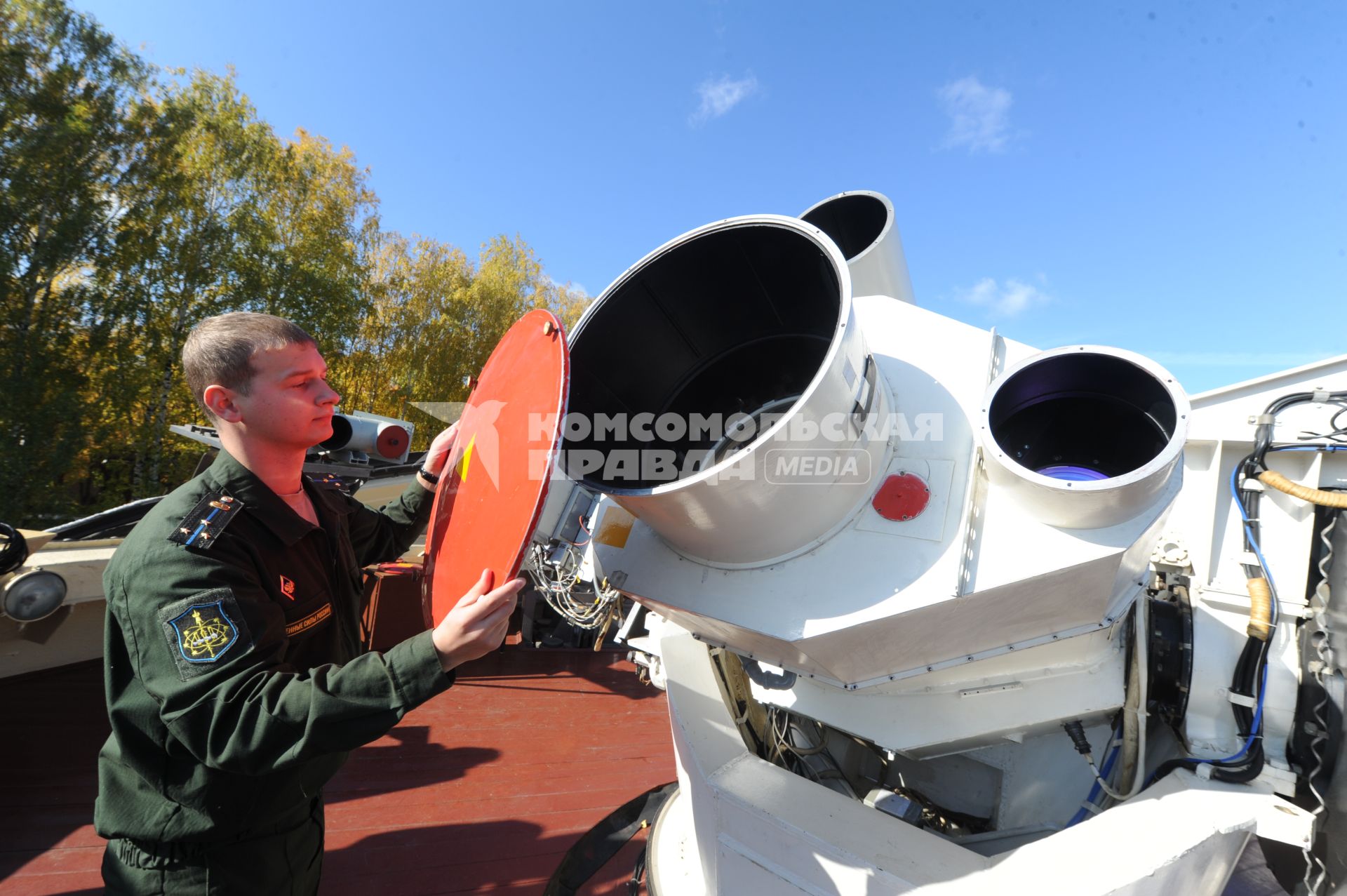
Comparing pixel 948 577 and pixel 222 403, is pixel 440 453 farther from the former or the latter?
pixel 948 577

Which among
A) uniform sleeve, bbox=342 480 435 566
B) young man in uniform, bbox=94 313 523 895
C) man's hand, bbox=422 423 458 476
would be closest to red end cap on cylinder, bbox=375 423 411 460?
uniform sleeve, bbox=342 480 435 566

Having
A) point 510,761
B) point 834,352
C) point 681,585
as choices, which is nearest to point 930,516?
point 834,352

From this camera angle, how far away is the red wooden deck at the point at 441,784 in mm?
2904

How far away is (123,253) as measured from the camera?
40.9 feet

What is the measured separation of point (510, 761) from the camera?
4.07 m

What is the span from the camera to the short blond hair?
1.49m

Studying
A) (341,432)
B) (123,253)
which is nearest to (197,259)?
(123,253)

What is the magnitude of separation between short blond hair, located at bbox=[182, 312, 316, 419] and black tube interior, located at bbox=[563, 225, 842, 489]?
0.84 metres

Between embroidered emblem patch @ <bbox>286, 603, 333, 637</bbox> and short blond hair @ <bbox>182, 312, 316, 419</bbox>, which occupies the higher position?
short blond hair @ <bbox>182, 312, 316, 419</bbox>

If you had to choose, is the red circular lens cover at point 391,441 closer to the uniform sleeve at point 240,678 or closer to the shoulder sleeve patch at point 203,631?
the uniform sleeve at point 240,678

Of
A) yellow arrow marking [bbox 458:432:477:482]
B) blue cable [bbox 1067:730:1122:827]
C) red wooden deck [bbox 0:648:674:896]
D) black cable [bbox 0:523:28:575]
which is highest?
yellow arrow marking [bbox 458:432:477:482]

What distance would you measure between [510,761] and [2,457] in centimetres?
1172

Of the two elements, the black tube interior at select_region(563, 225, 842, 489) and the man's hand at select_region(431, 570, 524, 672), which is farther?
the black tube interior at select_region(563, 225, 842, 489)

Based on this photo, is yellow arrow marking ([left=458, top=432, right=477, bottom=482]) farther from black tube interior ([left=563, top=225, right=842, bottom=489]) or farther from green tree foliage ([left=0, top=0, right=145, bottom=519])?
green tree foliage ([left=0, top=0, right=145, bottom=519])
